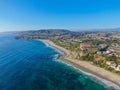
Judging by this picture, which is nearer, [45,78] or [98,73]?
[45,78]

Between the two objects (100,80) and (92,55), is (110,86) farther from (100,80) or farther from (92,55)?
(92,55)

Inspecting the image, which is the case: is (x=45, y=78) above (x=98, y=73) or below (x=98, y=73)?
below

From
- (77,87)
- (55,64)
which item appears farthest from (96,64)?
(77,87)

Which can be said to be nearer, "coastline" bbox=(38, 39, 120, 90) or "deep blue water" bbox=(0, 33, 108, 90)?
"deep blue water" bbox=(0, 33, 108, 90)

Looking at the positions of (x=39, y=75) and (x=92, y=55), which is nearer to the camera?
(x=39, y=75)

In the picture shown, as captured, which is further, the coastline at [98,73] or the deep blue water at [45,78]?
the coastline at [98,73]

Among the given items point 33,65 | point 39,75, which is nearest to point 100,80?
point 39,75

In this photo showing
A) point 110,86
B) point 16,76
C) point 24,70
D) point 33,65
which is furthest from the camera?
point 33,65

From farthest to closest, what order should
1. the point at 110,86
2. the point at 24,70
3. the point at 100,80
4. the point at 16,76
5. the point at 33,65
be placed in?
the point at 33,65
the point at 24,70
the point at 16,76
the point at 100,80
the point at 110,86

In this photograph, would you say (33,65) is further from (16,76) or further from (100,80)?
(100,80)
